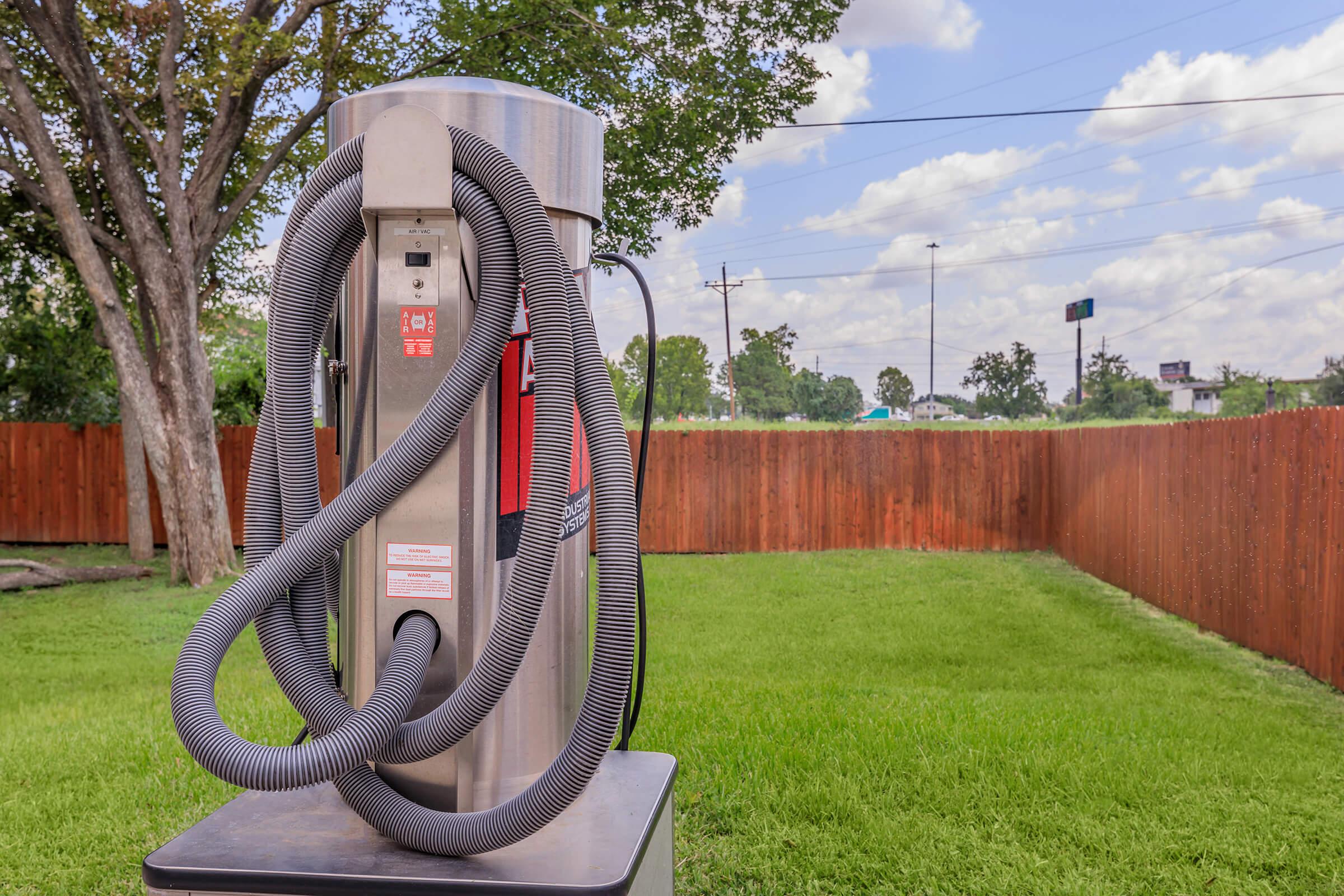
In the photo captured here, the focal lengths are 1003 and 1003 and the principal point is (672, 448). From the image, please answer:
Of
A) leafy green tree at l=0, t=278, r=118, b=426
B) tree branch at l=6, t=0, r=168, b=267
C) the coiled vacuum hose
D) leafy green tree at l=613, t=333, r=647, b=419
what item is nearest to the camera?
the coiled vacuum hose

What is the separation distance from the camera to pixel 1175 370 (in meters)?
81.9

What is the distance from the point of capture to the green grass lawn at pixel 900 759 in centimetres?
331

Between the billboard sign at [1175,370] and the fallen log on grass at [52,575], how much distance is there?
85.2 m

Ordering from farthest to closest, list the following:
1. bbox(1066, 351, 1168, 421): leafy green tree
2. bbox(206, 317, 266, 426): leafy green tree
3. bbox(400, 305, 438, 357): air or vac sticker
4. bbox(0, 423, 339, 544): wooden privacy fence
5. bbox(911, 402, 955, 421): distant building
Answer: bbox(911, 402, 955, 421): distant building
bbox(1066, 351, 1168, 421): leafy green tree
bbox(206, 317, 266, 426): leafy green tree
bbox(0, 423, 339, 544): wooden privacy fence
bbox(400, 305, 438, 357): air or vac sticker

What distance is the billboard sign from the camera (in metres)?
81.6

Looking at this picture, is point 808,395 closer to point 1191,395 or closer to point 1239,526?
point 1191,395

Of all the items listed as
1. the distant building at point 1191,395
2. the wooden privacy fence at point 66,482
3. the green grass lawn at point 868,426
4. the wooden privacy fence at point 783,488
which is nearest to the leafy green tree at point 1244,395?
the distant building at point 1191,395

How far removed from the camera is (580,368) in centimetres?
172

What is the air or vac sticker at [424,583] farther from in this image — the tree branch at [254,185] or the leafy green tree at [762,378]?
the leafy green tree at [762,378]

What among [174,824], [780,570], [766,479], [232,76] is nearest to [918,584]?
[780,570]

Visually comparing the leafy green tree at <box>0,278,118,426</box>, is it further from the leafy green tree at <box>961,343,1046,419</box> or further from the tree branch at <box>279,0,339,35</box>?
the leafy green tree at <box>961,343,1046,419</box>

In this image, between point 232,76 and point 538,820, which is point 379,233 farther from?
point 232,76

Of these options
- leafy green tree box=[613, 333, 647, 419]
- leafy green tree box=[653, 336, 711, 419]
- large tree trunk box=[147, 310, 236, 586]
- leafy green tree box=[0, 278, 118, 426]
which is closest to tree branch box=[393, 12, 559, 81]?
large tree trunk box=[147, 310, 236, 586]

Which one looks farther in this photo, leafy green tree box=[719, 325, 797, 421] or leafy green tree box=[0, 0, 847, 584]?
leafy green tree box=[719, 325, 797, 421]
